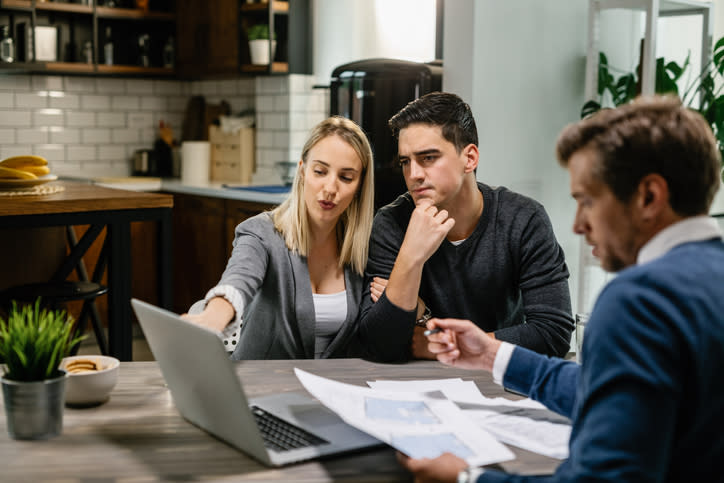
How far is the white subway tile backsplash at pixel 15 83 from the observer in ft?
16.3

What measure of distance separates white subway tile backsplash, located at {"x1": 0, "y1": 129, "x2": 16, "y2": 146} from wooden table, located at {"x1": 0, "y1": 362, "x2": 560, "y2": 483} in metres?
4.04

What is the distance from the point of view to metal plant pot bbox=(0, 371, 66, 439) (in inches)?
49.9

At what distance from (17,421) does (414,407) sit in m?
0.67

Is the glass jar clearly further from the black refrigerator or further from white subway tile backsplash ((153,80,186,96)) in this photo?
the black refrigerator

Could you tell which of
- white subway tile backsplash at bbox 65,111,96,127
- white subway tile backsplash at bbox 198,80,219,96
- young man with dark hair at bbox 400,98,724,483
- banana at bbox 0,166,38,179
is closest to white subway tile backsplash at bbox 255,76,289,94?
white subway tile backsplash at bbox 198,80,219,96

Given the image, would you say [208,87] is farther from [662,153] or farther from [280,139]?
[662,153]

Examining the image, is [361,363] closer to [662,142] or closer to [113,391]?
[113,391]

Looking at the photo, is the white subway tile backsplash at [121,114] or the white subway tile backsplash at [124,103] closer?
the white subway tile backsplash at [121,114]

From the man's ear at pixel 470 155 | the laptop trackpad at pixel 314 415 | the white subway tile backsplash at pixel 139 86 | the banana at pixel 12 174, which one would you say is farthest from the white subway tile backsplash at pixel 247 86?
the laptop trackpad at pixel 314 415

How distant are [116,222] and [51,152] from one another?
7.81 feet

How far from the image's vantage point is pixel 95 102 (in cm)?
536

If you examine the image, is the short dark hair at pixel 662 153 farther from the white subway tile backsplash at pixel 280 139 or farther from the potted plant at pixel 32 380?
the white subway tile backsplash at pixel 280 139

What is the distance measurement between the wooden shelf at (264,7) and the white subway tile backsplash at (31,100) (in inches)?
57.3

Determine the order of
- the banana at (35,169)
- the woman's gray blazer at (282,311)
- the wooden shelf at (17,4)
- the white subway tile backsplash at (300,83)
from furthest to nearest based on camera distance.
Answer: the white subway tile backsplash at (300,83)
the wooden shelf at (17,4)
the banana at (35,169)
the woman's gray blazer at (282,311)
